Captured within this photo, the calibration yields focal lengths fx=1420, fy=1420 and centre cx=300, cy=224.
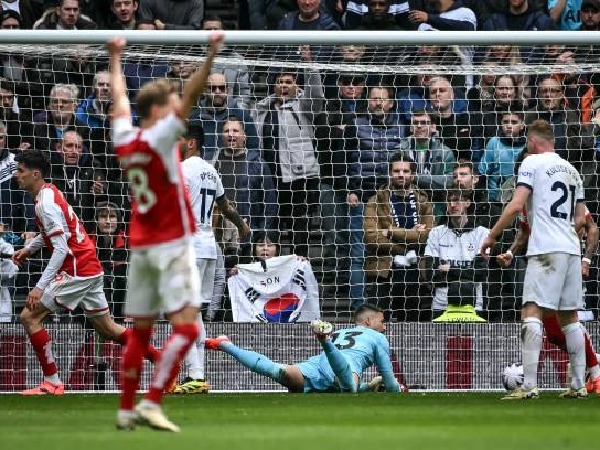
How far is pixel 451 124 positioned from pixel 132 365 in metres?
7.83

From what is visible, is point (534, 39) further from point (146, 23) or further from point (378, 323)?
point (146, 23)

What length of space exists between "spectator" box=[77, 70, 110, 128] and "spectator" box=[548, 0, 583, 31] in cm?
656

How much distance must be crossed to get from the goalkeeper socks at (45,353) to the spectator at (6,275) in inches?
43.3

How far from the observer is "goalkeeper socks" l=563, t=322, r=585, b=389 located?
12.5m

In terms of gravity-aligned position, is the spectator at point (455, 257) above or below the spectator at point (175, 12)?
below

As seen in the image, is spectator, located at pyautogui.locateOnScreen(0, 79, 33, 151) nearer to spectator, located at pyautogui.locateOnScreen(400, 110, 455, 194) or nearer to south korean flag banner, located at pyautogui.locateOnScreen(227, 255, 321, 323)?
south korean flag banner, located at pyautogui.locateOnScreen(227, 255, 321, 323)

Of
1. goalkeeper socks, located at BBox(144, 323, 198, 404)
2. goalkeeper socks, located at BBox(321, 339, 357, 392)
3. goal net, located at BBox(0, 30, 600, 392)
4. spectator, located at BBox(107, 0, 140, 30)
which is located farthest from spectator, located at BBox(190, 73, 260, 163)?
goalkeeper socks, located at BBox(144, 323, 198, 404)

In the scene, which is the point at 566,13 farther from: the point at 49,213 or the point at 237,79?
the point at 49,213

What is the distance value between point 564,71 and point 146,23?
5.19 meters

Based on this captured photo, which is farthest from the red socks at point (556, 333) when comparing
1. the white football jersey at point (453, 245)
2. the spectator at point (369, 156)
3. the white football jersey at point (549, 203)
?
the spectator at point (369, 156)

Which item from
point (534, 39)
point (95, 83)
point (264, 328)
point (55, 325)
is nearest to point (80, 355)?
point (55, 325)

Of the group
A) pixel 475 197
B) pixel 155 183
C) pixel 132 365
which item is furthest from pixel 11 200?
pixel 132 365

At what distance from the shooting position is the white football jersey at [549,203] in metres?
12.2

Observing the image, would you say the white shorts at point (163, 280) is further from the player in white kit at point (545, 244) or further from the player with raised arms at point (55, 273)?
the player with raised arms at point (55, 273)
